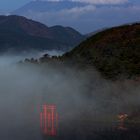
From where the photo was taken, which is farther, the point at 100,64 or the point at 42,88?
the point at 100,64

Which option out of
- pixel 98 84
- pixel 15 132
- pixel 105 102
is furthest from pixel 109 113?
Answer: pixel 15 132

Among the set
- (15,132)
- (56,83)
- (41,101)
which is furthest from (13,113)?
(15,132)

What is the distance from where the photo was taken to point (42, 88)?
185 metres

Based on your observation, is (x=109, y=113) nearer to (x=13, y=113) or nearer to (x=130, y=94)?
(x=130, y=94)

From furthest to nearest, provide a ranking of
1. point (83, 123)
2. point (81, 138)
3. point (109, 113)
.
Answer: point (109, 113) → point (83, 123) → point (81, 138)

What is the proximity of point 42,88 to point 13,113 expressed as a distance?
57.4ft

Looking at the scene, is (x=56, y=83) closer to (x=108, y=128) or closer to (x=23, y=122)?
(x=23, y=122)

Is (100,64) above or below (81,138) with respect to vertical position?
above

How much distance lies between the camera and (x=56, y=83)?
188 meters

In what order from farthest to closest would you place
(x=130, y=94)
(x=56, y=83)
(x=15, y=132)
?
(x=56, y=83), (x=130, y=94), (x=15, y=132)

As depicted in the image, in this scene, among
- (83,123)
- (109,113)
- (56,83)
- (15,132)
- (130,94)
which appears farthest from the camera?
(56,83)

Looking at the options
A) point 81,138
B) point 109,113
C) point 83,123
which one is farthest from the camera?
point 109,113

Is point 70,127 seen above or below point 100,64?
below

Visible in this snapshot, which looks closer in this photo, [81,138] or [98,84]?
[81,138]
